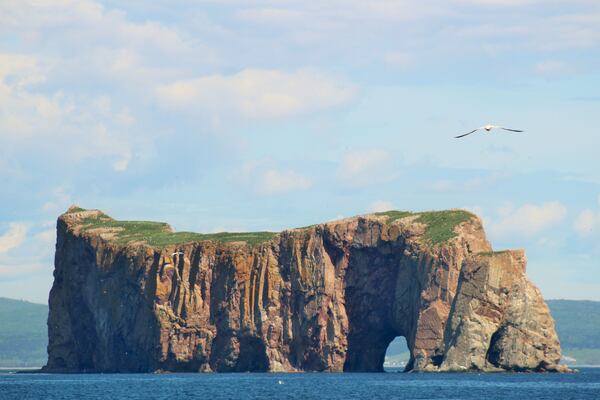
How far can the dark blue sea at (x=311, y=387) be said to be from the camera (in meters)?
130

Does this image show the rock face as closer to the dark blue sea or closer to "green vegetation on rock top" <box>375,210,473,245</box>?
"green vegetation on rock top" <box>375,210,473,245</box>

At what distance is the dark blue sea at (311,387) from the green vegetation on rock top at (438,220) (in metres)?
18.5

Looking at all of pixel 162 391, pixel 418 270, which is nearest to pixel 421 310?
pixel 418 270

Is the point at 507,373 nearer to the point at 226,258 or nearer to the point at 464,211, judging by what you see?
→ the point at 464,211

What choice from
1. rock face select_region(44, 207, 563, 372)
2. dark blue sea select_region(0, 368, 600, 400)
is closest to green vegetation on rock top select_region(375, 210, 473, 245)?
rock face select_region(44, 207, 563, 372)

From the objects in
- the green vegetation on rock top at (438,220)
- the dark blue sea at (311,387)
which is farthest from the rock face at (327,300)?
the dark blue sea at (311,387)

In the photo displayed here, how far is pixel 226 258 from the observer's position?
189 m

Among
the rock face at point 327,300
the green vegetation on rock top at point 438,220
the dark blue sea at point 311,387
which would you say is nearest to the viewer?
the dark blue sea at point 311,387

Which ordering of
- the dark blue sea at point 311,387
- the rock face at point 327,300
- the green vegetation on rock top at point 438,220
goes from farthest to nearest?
the green vegetation on rock top at point 438,220
the rock face at point 327,300
the dark blue sea at point 311,387

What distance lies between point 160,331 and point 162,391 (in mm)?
47692

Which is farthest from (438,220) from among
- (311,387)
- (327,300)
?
(311,387)

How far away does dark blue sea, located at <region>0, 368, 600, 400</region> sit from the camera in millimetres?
129750

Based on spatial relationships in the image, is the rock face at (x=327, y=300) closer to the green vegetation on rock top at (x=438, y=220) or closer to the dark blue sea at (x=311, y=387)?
the green vegetation on rock top at (x=438, y=220)

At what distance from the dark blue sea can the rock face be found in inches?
225
